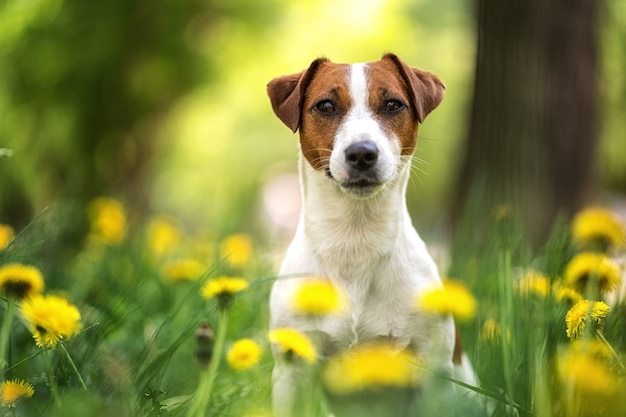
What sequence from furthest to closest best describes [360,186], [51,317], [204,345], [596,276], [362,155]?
[360,186] → [362,155] → [596,276] → [204,345] → [51,317]

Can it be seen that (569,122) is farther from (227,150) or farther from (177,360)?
(227,150)

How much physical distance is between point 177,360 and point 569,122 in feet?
10.3

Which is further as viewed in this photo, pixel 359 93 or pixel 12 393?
pixel 359 93

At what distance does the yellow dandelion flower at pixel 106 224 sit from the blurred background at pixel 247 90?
0.28ft

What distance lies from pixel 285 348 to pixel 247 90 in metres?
6.86

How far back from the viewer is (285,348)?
2.00 m

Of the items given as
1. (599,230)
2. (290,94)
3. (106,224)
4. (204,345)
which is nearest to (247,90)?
(106,224)

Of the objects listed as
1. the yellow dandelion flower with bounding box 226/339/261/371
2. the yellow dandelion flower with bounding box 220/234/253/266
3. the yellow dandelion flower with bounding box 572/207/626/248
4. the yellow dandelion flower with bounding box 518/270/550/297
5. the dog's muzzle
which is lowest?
A: the yellow dandelion flower with bounding box 220/234/253/266

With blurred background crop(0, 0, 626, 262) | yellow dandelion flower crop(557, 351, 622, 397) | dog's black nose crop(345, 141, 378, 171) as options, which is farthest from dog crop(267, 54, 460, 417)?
yellow dandelion flower crop(557, 351, 622, 397)

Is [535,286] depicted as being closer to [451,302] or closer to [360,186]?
[360,186]

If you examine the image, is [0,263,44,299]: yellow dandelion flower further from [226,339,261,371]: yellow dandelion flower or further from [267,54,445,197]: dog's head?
[267,54,445,197]: dog's head

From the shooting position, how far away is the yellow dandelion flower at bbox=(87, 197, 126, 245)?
170 inches

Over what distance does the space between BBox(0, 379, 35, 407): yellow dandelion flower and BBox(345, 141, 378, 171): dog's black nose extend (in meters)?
1.16

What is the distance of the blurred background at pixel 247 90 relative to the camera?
4773 mm
